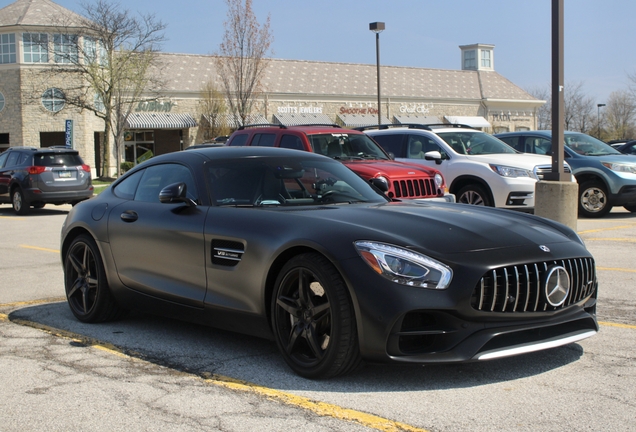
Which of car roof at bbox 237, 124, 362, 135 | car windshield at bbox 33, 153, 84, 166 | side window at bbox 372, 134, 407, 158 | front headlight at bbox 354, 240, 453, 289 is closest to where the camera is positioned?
front headlight at bbox 354, 240, 453, 289

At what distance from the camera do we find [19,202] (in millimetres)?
20266

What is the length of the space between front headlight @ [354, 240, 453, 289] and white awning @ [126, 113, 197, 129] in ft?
145

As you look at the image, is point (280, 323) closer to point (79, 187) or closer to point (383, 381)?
point (383, 381)

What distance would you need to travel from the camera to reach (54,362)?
17.3ft

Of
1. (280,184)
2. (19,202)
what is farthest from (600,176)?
(19,202)

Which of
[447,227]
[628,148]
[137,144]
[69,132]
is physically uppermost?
[69,132]

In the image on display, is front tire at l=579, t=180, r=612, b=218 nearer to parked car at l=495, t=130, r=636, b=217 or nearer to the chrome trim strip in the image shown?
parked car at l=495, t=130, r=636, b=217

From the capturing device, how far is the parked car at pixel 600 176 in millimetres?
15320

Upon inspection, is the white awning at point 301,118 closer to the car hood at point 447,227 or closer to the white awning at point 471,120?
the white awning at point 471,120

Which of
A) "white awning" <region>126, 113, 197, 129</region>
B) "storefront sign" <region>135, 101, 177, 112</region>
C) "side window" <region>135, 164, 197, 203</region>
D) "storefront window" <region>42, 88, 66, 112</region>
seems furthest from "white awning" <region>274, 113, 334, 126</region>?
"side window" <region>135, 164, 197, 203</region>

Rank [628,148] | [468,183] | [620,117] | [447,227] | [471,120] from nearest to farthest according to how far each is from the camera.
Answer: [447,227] < [468,183] < [628,148] < [471,120] < [620,117]

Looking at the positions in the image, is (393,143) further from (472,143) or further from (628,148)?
(628,148)

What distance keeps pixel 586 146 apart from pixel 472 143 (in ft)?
9.52

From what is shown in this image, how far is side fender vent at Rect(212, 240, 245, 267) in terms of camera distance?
511 centimetres
